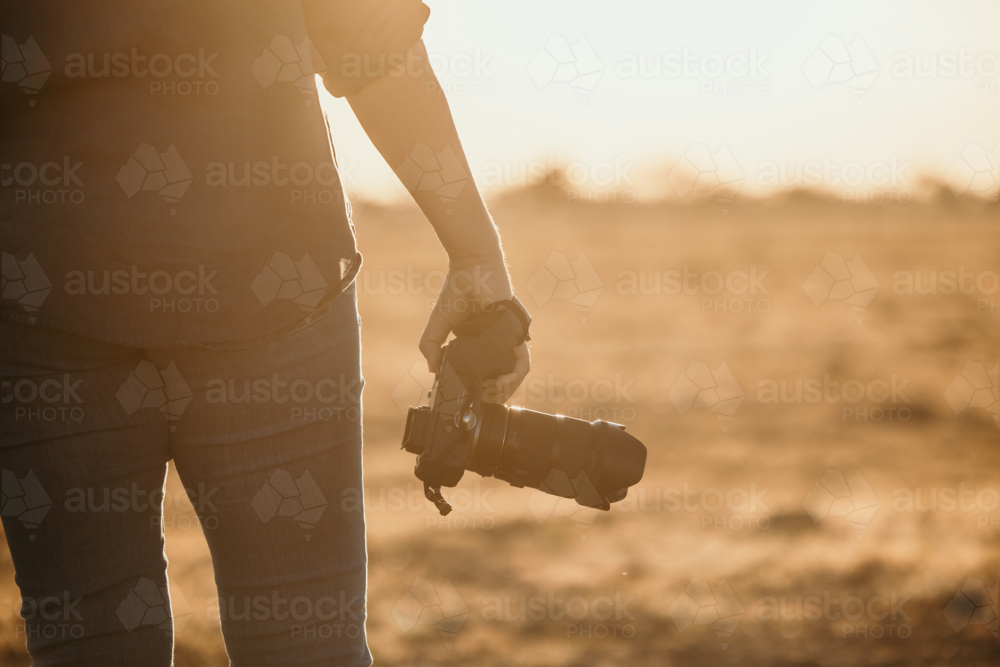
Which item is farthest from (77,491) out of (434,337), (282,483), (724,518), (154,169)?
(724,518)

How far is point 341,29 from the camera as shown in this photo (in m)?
1.03

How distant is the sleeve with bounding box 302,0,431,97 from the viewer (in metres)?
1.02

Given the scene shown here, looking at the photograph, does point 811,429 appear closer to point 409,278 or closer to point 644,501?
point 644,501

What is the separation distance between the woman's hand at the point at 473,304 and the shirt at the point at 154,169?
277 mm

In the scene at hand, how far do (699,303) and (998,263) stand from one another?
5276 mm

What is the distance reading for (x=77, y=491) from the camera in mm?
999

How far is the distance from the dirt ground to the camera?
1.48 m

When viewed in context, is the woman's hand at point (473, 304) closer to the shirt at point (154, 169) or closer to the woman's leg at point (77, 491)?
the shirt at point (154, 169)

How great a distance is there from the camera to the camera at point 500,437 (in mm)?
1251

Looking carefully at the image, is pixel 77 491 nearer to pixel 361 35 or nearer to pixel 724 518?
pixel 361 35

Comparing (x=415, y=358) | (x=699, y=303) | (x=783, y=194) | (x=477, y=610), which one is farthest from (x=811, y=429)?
(x=783, y=194)

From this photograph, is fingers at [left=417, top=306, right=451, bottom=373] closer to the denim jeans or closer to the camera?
the camera

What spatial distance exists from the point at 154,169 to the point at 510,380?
1.97 feet

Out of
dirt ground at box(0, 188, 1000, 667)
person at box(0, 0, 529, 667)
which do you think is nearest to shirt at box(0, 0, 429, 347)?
person at box(0, 0, 529, 667)
